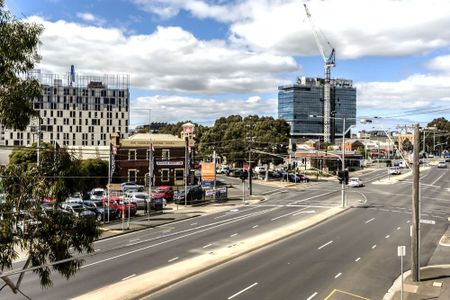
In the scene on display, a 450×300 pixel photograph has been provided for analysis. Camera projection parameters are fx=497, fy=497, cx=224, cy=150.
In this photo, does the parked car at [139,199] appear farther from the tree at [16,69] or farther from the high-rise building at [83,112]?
the high-rise building at [83,112]

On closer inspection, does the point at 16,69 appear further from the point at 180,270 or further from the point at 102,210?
the point at 102,210

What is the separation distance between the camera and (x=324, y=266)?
26094 mm

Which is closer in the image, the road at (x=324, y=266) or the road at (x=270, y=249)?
the road at (x=324, y=266)

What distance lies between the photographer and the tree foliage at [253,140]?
303ft

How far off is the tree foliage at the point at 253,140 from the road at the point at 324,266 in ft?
146

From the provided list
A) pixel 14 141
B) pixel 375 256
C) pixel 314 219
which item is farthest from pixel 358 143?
pixel 375 256

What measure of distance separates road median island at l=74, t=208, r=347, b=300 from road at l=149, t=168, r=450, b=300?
650 millimetres

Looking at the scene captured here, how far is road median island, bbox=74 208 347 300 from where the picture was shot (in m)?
21.1

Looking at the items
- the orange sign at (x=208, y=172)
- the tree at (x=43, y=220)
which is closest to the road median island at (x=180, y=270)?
the tree at (x=43, y=220)

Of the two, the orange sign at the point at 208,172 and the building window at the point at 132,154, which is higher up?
the building window at the point at 132,154

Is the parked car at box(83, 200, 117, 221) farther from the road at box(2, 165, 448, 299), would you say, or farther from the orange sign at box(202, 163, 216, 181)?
the orange sign at box(202, 163, 216, 181)

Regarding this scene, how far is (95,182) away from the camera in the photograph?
6519 cm

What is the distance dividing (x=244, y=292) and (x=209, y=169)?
52.3m

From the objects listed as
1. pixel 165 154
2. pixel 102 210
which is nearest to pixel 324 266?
pixel 102 210
